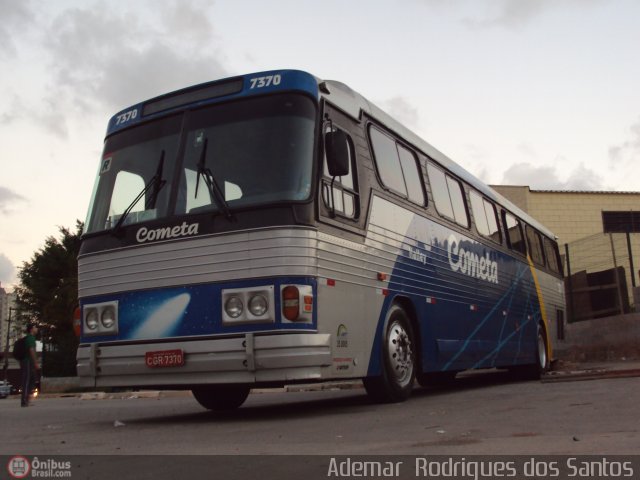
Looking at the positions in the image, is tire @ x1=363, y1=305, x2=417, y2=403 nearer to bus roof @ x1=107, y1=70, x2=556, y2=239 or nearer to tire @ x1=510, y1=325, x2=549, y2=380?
bus roof @ x1=107, y1=70, x2=556, y2=239

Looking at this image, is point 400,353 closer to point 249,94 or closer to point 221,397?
point 221,397

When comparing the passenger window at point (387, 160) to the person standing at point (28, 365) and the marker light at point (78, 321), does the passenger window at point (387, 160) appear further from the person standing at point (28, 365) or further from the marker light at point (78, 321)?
the person standing at point (28, 365)

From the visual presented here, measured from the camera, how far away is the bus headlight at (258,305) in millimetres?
7262

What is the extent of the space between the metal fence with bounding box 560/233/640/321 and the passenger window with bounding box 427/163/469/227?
9.54m

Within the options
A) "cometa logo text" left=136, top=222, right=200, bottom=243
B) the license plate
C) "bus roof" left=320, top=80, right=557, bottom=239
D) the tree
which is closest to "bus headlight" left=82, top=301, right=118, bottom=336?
the license plate

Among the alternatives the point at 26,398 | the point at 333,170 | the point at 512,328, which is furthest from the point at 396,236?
the point at 26,398

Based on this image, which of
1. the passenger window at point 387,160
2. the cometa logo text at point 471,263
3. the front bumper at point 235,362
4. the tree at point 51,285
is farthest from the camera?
the tree at point 51,285

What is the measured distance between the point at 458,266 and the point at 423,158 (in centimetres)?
176

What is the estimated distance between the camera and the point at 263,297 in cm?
728

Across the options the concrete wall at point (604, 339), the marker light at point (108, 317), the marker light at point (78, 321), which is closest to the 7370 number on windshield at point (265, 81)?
the marker light at point (108, 317)

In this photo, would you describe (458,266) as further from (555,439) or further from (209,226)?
(555,439)

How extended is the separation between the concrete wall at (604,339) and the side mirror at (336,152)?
43.4 ft

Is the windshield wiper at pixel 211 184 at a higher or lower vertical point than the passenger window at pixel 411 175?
lower

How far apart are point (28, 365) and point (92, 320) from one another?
27.6ft
